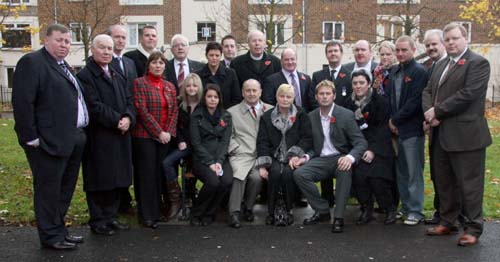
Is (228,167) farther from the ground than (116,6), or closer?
closer

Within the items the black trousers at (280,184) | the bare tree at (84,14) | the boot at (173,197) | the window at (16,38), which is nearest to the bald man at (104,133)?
the boot at (173,197)

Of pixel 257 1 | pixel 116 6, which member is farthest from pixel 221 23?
pixel 116 6

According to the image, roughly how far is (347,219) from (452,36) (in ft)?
8.31

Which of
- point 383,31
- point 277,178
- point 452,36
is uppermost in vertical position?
point 383,31

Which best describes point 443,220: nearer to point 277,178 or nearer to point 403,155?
point 403,155

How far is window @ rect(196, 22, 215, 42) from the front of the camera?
108ft

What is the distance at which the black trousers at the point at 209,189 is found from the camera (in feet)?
21.5

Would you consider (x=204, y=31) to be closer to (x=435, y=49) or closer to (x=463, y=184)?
(x=435, y=49)

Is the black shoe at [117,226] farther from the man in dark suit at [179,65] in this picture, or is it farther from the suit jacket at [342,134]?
the suit jacket at [342,134]

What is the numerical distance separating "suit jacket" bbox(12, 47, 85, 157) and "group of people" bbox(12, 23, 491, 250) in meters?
0.01

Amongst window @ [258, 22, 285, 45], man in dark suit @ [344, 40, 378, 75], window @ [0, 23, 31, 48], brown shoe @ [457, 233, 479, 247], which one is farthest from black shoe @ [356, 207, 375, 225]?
window @ [0, 23, 31, 48]

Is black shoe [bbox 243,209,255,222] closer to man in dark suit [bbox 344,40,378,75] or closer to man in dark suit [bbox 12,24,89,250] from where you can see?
man in dark suit [bbox 12,24,89,250]

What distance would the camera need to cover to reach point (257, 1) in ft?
101

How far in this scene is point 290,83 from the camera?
7.39 metres
